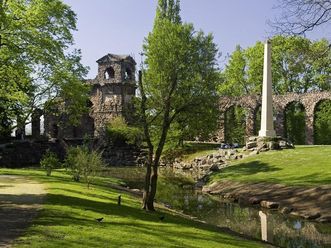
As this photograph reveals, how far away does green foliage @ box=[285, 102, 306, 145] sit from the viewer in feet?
187

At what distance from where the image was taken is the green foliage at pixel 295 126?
57.0 m

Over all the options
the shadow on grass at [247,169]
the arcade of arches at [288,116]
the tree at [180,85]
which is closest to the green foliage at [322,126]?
the arcade of arches at [288,116]

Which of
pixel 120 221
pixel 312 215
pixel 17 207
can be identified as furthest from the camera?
pixel 312 215

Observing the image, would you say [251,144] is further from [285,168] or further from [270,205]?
[270,205]

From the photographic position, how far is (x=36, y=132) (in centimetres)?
6400

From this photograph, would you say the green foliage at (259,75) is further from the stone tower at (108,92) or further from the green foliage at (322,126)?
the stone tower at (108,92)

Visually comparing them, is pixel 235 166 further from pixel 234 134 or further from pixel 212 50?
pixel 234 134

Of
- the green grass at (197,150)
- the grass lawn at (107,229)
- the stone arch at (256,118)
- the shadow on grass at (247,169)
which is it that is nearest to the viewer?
the grass lawn at (107,229)

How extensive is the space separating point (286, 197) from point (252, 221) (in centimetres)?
438

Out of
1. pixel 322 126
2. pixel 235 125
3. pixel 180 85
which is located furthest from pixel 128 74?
pixel 180 85

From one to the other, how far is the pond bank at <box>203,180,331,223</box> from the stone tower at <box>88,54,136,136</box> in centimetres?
3728

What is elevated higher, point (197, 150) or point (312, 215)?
point (197, 150)

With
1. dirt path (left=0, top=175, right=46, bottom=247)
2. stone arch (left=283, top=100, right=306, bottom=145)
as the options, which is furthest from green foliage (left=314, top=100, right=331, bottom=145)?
dirt path (left=0, top=175, right=46, bottom=247)

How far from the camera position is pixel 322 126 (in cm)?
5438
